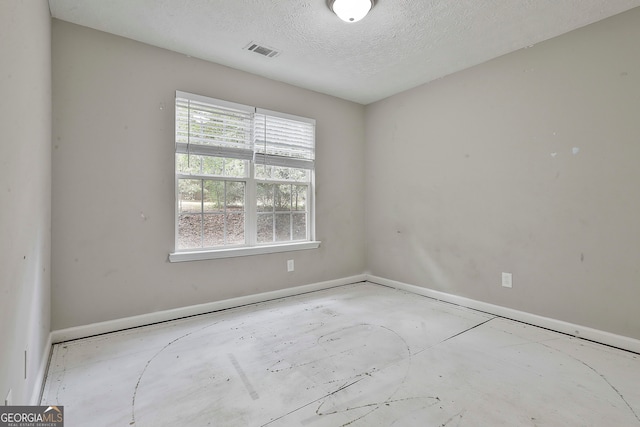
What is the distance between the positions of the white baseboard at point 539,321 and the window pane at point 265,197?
77.6 inches

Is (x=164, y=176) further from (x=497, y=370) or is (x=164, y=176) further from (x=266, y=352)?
(x=497, y=370)

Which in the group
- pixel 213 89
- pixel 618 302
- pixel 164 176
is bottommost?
pixel 618 302

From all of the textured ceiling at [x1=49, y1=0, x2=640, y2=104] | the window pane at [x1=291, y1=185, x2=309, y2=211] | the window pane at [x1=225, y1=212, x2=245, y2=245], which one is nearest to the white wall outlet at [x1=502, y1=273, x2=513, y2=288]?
the textured ceiling at [x1=49, y1=0, x2=640, y2=104]

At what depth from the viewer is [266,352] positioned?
2221mm

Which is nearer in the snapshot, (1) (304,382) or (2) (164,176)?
(1) (304,382)

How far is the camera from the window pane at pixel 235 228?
3279mm

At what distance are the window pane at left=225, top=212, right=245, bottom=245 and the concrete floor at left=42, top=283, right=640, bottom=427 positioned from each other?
0.85m

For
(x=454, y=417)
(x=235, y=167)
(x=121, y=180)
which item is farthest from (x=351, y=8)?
(x=454, y=417)

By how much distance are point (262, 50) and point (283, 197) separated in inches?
63.5

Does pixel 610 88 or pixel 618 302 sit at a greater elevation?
pixel 610 88

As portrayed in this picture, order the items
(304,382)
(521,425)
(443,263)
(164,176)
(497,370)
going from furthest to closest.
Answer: (443,263), (164,176), (497,370), (304,382), (521,425)

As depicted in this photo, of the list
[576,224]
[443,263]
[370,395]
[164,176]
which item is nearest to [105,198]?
[164,176]

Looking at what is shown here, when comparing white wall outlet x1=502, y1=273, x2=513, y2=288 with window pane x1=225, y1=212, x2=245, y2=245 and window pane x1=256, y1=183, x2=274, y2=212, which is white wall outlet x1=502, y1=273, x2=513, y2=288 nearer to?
window pane x1=256, y1=183, x2=274, y2=212

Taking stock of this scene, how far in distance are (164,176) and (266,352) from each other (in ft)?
6.06
